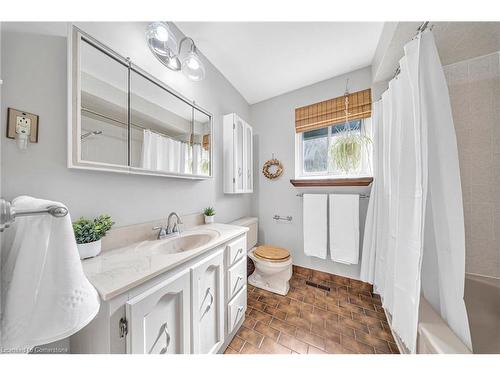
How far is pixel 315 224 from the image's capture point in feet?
5.55

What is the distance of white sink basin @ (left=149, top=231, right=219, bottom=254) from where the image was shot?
98cm

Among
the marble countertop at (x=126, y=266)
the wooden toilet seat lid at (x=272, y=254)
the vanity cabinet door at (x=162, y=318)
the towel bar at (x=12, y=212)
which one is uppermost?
the towel bar at (x=12, y=212)

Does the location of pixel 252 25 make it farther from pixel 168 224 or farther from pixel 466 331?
pixel 466 331

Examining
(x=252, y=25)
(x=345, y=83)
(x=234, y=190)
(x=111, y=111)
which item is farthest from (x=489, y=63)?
(x=111, y=111)

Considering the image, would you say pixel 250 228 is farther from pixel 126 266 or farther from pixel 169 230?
pixel 126 266

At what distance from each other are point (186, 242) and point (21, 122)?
3.02ft

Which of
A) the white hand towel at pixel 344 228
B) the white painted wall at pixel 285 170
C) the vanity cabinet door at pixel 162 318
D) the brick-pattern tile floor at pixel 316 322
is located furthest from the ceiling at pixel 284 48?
the brick-pattern tile floor at pixel 316 322

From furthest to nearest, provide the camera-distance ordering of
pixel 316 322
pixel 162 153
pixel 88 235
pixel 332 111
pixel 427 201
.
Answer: pixel 332 111, pixel 316 322, pixel 162 153, pixel 427 201, pixel 88 235

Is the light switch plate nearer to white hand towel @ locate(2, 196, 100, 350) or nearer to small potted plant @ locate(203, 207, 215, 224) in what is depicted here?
white hand towel @ locate(2, 196, 100, 350)

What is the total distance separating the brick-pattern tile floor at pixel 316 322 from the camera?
3.38 ft

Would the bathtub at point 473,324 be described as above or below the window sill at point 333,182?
below

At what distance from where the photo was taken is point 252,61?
1472mm

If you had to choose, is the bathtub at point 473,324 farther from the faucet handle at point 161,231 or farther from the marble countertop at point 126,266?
the faucet handle at point 161,231

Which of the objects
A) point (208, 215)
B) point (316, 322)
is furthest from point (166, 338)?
point (316, 322)
